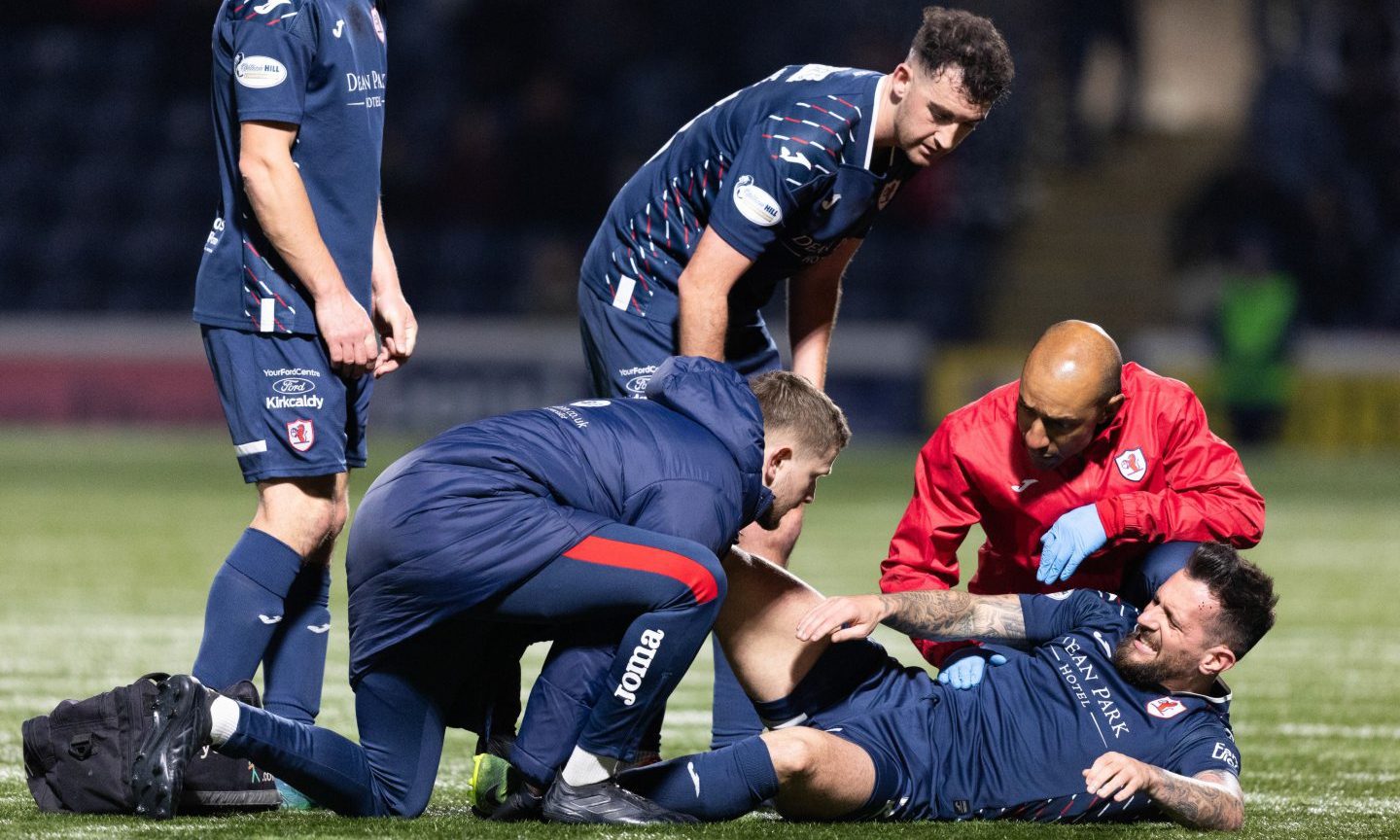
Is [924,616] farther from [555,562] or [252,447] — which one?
[252,447]

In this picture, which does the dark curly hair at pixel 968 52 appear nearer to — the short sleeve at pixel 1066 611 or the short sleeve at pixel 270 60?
the short sleeve at pixel 1066 611

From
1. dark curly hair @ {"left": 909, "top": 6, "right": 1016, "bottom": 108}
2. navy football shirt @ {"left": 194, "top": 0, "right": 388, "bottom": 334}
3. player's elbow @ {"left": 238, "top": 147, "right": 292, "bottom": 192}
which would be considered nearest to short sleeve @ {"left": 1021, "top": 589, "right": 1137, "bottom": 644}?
dark curly hair @ {"left": 909, "top": 6, "right": 1016, "bottom": 108}

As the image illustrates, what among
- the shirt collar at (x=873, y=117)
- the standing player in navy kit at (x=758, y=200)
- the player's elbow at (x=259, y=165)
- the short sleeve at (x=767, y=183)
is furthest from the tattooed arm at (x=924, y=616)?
the player's elbow at (x=259, y=165)

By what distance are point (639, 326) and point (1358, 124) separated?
15059 mm

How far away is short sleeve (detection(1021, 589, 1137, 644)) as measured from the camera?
406 cm

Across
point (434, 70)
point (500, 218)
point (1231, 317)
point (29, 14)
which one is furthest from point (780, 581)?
point (29, 14)

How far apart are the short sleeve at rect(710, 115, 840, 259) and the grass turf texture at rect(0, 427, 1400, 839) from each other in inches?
47.6

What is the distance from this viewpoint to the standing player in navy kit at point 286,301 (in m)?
3.86

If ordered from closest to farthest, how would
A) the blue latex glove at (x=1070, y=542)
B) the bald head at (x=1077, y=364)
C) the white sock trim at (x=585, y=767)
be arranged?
the white sock trim at (x=585, y=767) → the bald head at (x=1077, y=364) → the blue latex glove at (x=1070, y=542)

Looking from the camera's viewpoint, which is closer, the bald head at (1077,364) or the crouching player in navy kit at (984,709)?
the crouching player in navy kit at (984,709)

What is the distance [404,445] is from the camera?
15250 mm

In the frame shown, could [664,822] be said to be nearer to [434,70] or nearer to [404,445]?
[404,445]

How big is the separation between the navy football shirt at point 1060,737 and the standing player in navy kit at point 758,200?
64 centimetres

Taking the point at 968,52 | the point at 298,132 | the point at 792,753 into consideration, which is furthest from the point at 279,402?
the point at 968,52
